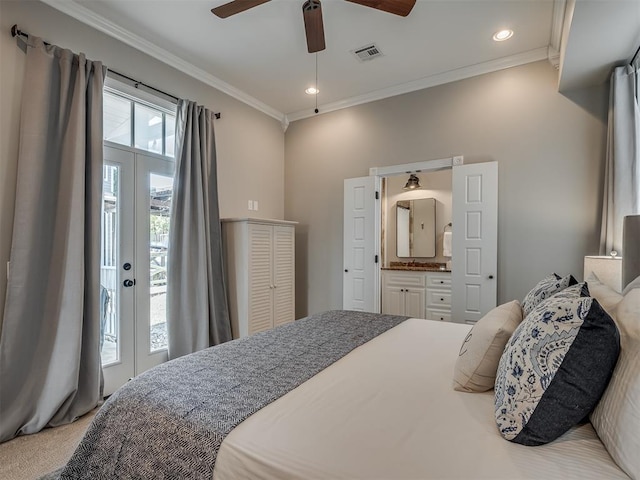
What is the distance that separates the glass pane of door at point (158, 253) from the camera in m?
3.06

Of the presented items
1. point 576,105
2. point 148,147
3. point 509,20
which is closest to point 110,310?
point 148,147

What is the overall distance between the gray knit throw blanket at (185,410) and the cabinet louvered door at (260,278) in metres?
1.89

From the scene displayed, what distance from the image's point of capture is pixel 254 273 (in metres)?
3.56

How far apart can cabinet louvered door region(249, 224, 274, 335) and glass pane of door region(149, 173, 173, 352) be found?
819mm

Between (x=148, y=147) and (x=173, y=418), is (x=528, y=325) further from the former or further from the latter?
(x=148, y=147)

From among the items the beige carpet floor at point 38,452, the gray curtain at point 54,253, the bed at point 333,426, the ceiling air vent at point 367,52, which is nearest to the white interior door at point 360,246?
the ceiling air vent at point 367,52

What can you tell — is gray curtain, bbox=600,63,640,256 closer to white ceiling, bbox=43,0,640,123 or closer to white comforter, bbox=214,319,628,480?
white ceiling, bbox=43,0,640,123

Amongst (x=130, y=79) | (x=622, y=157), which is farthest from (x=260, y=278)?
(x=622, y=157)

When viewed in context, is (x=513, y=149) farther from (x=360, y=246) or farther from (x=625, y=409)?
(x=625, y=409)

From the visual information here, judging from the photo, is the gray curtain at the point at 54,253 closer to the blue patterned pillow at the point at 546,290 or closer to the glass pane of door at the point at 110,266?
the glass pane of door at the point at 110,266

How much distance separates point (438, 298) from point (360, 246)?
1336 millimetres

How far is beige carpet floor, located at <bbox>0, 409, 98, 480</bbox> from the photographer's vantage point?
1.80 meters

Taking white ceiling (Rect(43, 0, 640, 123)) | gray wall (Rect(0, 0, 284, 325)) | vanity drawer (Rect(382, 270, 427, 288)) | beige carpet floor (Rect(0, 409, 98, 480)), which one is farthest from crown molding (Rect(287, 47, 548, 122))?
beige carpet floor (Rect(0, 409, 98, 480))

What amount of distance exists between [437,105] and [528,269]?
1.93m
